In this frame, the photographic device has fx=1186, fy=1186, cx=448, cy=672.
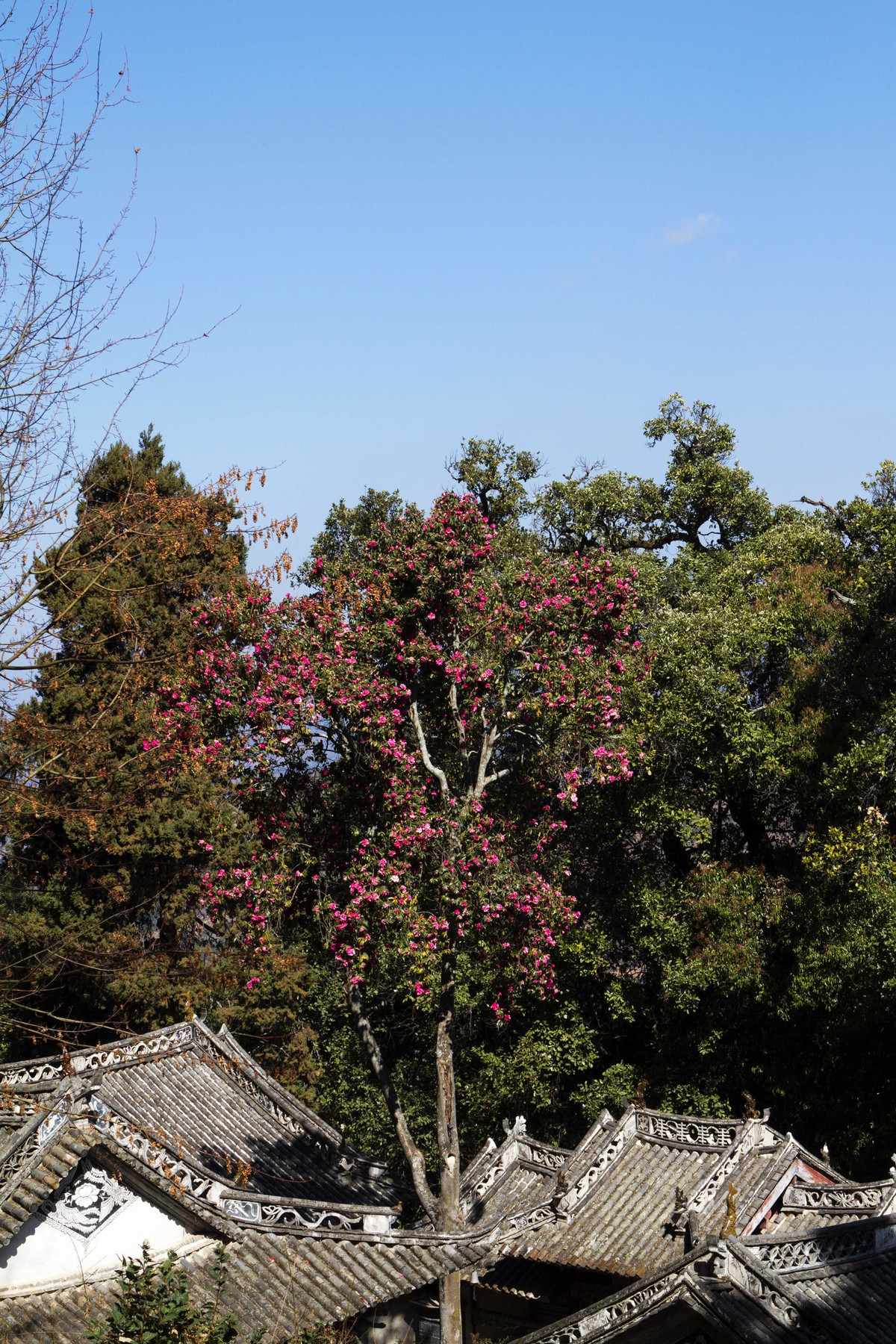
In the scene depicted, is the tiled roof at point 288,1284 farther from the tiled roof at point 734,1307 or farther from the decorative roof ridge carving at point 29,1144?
the tiled roof at point 734,1307

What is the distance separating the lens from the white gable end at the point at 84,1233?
11.6m

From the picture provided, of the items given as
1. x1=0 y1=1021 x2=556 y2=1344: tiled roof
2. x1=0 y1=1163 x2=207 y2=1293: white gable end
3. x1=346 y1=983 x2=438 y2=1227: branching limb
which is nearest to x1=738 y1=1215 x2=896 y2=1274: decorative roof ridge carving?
x1=0 y1=1021 x2=556 y2=1344: tiled roof

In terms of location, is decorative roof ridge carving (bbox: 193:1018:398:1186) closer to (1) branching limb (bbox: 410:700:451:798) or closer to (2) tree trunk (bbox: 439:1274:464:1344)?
(2) tree trunk (bbox: 439:1274:464:1344)

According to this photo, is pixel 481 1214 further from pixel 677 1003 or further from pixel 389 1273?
pixel 389 1273

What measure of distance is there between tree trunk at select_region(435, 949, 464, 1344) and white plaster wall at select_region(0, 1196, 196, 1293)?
120 inches

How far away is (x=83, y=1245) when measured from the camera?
12.0m

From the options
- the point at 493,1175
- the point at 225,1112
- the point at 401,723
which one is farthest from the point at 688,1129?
the point at 401,723

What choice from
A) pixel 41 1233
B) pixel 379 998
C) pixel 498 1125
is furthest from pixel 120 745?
pixel 41 1233

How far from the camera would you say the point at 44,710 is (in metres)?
26.1

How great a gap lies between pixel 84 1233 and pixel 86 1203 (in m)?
0.30

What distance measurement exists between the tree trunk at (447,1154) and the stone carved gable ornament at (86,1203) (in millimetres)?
3696

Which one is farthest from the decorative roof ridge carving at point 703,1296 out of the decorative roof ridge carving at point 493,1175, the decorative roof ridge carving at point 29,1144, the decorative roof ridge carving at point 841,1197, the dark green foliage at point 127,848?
the dark green foliage at point 127,848

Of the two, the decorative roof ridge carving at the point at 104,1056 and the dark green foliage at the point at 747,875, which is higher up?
the dark green foliage at the point at 747,875

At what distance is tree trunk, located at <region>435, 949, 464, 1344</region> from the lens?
13.6 m
